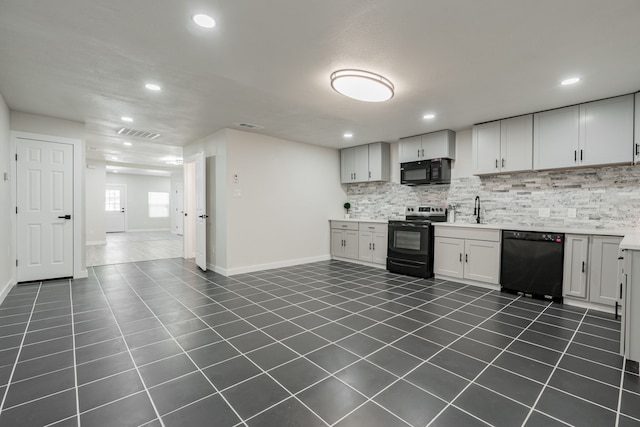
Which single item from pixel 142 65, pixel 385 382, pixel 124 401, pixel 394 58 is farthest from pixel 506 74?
pixel 124 401

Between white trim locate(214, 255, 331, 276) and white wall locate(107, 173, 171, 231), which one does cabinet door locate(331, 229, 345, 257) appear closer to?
white trim locate(214, 255, 331, 276)

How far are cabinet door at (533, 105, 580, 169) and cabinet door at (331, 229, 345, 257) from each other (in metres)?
3.56

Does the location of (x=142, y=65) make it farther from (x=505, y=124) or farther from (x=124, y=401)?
(x=505, y=124)

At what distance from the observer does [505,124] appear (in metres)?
4.34

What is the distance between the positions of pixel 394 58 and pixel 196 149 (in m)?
4.63

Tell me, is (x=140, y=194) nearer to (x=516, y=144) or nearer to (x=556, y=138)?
(x=516, y=144)

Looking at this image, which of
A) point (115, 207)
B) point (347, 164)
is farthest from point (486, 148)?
point (115, 207)

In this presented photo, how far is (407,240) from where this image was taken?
514cm

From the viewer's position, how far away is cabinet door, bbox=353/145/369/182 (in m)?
6.32

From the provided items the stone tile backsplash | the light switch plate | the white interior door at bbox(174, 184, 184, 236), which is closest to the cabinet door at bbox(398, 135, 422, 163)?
the stone tile backsplash

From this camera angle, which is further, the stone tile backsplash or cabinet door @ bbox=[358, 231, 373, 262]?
cabinet door @ bbox=[358, 231, 373, 262]

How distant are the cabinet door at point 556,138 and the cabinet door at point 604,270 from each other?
3.40 feet

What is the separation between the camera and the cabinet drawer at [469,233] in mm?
4234

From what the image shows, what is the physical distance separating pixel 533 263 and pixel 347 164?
3925 millimetres
